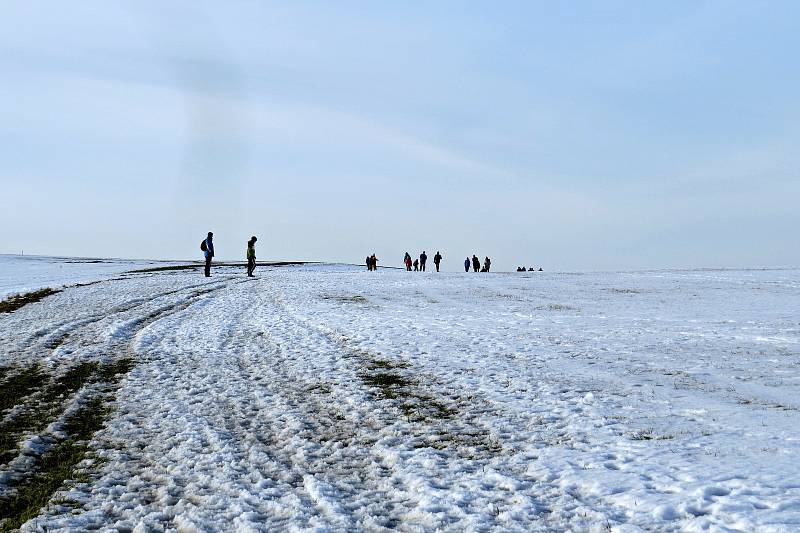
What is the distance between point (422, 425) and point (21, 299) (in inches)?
746

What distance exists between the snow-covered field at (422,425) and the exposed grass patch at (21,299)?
12.7 ft

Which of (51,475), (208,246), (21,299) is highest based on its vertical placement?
(208,246)

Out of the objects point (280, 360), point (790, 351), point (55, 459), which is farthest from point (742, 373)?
point (55, 459)

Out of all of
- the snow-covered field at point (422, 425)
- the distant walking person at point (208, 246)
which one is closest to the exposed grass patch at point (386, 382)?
the snow-covered field at point (422, 425)

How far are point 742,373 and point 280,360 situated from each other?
24.4ft

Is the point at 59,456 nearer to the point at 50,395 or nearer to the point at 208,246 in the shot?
the point at 50,395

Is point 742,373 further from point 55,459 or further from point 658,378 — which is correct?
point 55,459

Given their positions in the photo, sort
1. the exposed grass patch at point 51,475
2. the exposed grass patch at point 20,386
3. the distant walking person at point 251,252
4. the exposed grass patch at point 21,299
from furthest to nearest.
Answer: the distant walking person at point 251,252 → the exposed grass patch at point 21,299 → the exposed grass patch at point 20,386 → the exposed grass patch at point 51,475

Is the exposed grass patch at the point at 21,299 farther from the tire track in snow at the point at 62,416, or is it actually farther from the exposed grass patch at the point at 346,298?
the exposed grass patch at the point at 346,298

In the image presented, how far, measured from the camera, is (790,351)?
11.1m

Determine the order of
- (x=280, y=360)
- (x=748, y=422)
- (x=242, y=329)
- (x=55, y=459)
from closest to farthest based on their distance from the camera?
1. (x=55, y=459)
2. (x=748, y=422)
3. (x=280, y=360)
4. (x=242, y=329)

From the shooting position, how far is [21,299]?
20516mm

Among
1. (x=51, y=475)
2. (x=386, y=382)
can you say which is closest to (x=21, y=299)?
(x=386, y=382)

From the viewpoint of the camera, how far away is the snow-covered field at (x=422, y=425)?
4.49 metres
